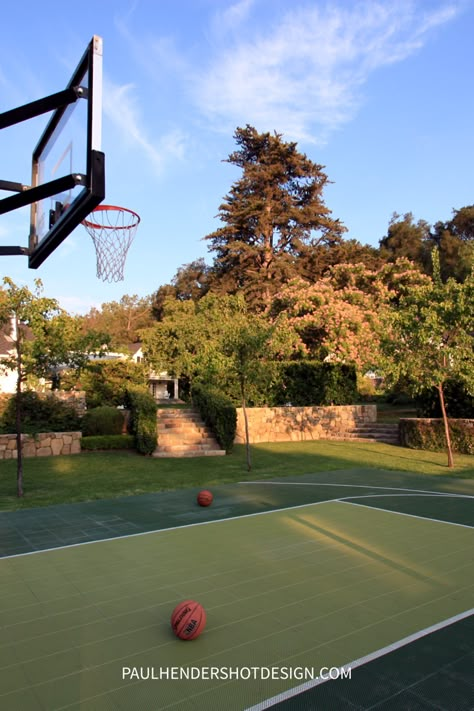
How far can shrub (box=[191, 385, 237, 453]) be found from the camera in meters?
17.7

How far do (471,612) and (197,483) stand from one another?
26.7ft

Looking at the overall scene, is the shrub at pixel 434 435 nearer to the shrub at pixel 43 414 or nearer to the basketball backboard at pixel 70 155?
the shrub at pixel 43 414

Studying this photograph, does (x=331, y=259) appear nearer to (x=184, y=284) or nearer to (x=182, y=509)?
(x=184, y=284)

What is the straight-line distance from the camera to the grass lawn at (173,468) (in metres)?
11.2

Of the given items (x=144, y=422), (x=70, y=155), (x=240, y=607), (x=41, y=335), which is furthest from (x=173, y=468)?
(x=70, y=155)

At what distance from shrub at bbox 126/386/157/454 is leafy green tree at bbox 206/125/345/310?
58.6ft

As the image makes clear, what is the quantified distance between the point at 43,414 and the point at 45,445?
110cm

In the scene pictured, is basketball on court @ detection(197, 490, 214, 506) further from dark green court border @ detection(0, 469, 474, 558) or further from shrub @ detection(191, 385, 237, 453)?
shrub @ detection(191, 385, 237, 453)

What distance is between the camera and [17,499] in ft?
33.9

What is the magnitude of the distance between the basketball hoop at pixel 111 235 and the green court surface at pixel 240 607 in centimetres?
411

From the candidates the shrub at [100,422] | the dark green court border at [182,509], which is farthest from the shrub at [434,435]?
the shrub at [100,422]

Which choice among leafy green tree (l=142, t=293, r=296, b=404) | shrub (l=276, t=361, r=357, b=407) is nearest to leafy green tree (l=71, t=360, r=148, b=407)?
leafy green tree (l=142, t=293, r=296, b=404)

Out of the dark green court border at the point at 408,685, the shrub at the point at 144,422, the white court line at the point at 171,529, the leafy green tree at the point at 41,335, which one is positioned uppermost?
the leafy green tree at the point at 41,335

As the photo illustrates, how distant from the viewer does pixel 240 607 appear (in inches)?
195
